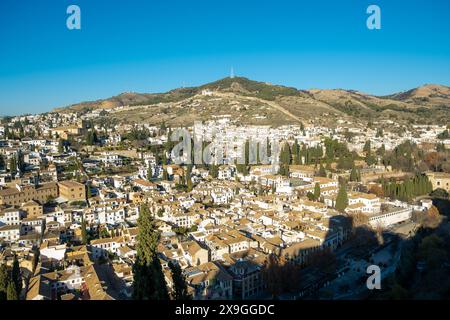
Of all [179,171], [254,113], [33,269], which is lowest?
[33,269]

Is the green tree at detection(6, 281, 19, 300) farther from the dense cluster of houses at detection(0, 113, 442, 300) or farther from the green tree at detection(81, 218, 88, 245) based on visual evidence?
the green tree at detection(81, 218, 88, 245)

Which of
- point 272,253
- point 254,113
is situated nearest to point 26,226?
point 272,253

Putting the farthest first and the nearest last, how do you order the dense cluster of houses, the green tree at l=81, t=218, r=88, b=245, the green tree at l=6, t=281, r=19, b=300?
the green tree at l=81, t=218, r=88, b=245 → the dense cluster of houses → the green tree at l=6, t=281, r=19, b=300

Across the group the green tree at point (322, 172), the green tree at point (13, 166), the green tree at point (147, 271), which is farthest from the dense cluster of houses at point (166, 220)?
the green tree at point (147, 271)

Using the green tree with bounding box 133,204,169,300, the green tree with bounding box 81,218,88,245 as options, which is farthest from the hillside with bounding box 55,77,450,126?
the green tree with bounding box 133,204,169,300

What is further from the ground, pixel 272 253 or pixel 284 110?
pixel 284 110
